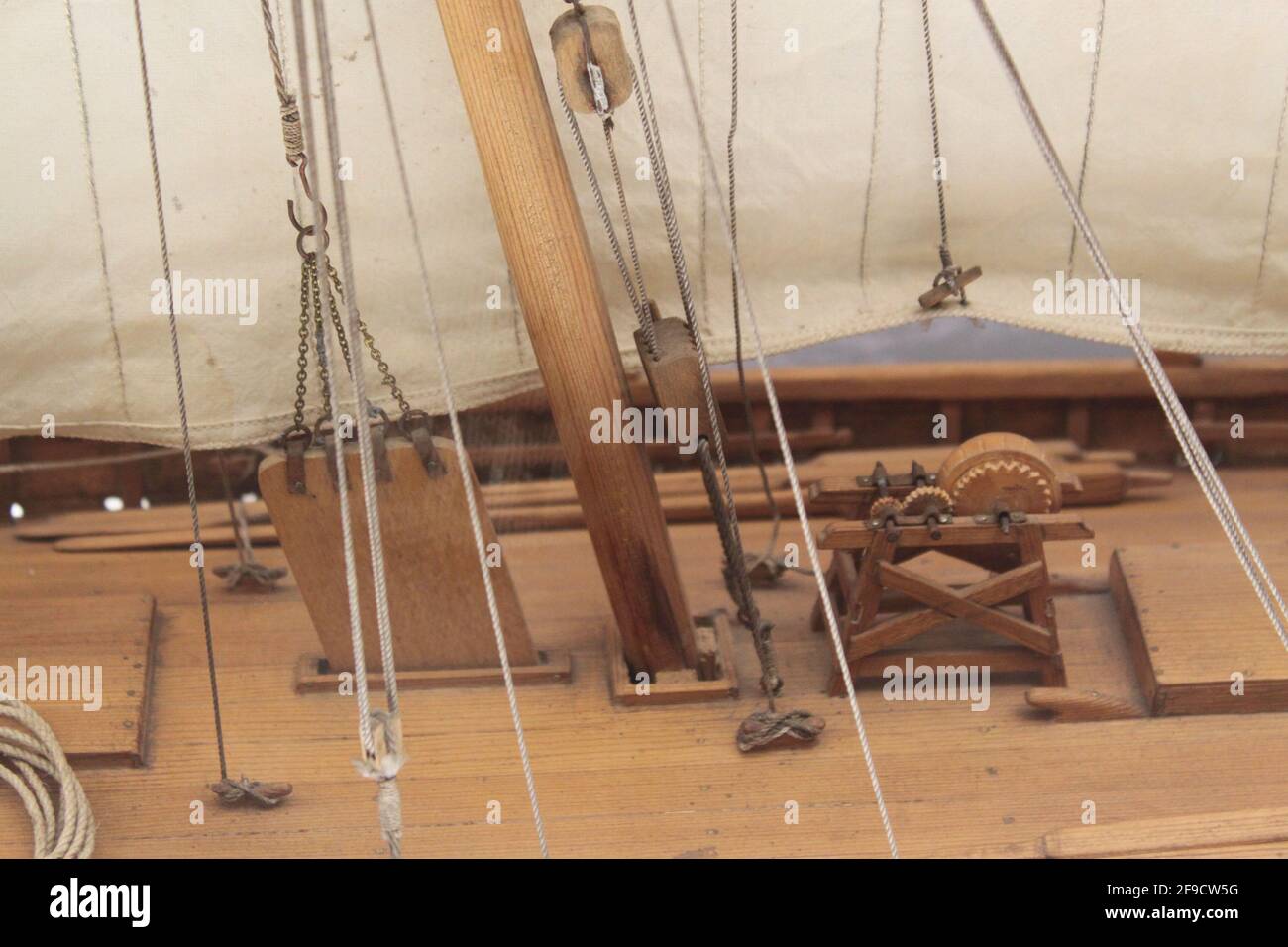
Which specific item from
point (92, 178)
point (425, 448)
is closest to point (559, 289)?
point (425, 448)

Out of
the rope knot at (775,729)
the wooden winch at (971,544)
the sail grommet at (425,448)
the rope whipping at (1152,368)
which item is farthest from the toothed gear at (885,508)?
the sail grommet at (425,448)

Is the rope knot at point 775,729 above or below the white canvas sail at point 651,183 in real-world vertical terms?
below

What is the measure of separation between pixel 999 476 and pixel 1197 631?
0.43 m

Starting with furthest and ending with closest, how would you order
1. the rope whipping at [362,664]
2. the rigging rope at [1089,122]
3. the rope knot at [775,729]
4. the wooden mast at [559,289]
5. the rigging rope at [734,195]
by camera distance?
the rigging rope at [1089,122], the rigging rope at [734,195], the rope knot at [775,729], the wooden mast at [559,289], the rope whipping at [362,664]

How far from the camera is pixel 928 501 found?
2.82 metres

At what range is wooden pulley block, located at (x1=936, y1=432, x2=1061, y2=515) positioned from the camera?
9.16ft

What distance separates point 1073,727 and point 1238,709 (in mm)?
262

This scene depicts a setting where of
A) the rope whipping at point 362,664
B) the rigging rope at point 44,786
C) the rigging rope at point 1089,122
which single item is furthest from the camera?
the rigging rope at point 1089,122

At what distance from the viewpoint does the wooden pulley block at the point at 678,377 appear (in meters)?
2.76

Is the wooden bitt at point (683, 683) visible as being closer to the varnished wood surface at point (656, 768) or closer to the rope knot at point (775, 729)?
the varnished wood surface at point (656, 768)

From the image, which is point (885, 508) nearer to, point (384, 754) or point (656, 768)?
point (656, 768)

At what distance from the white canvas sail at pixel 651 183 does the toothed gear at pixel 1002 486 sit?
0.53 metres
